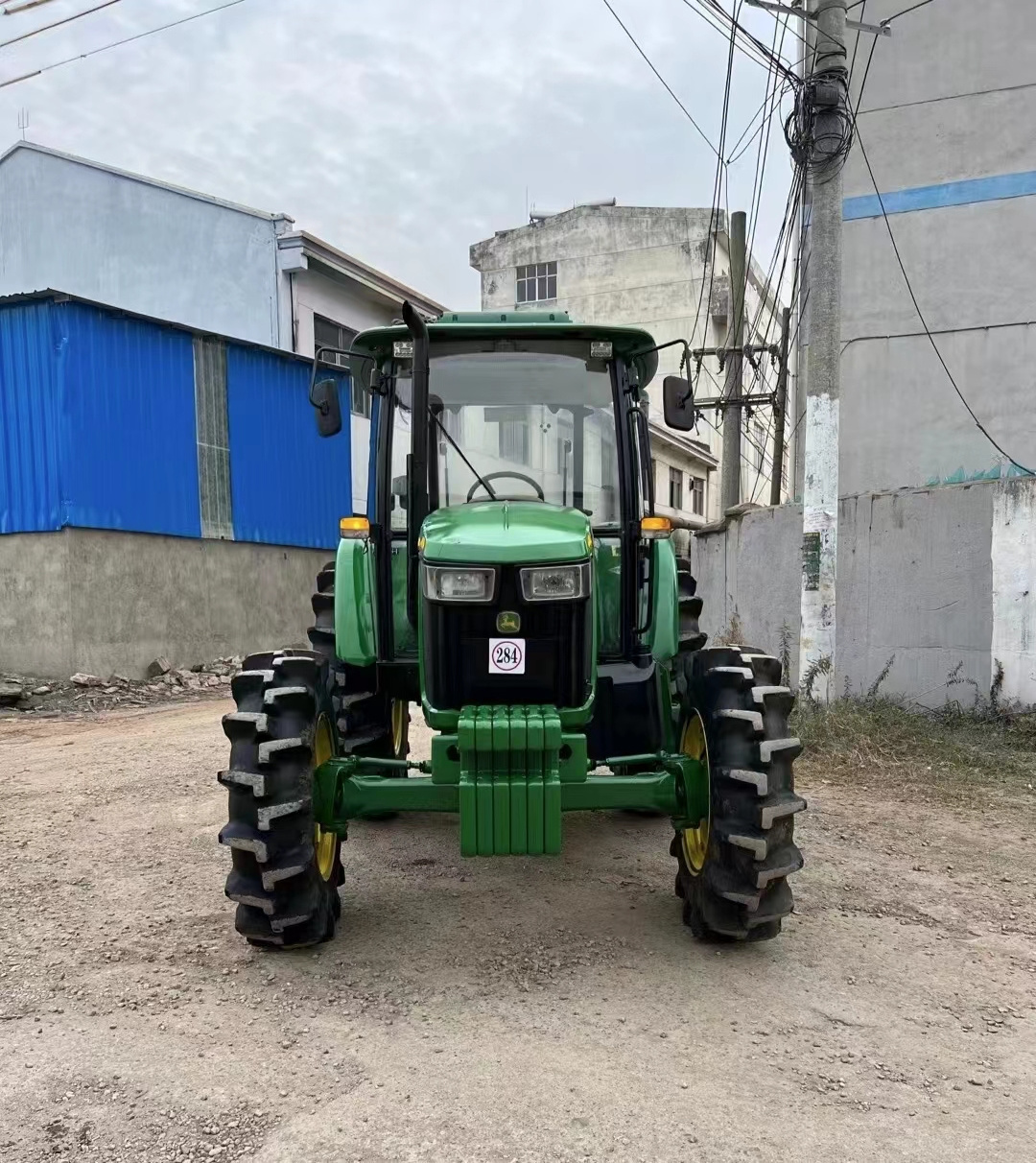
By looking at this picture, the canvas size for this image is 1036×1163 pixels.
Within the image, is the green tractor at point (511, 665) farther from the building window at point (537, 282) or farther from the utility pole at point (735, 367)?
the building window at point (537, 282)

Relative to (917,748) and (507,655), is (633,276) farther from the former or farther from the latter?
(507,655)

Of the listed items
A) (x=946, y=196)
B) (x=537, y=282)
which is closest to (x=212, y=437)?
(x=946, y=196)

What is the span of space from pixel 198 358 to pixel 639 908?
11485 millimetres

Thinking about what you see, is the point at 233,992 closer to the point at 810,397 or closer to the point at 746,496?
the point at 810,397

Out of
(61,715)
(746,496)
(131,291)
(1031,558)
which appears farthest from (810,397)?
(746,496)

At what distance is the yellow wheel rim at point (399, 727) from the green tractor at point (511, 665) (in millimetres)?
669

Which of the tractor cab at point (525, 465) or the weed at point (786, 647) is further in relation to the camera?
the weed at point (786, 647)

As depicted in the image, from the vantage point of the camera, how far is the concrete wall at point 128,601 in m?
11.4

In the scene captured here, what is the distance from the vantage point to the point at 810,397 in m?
7.46

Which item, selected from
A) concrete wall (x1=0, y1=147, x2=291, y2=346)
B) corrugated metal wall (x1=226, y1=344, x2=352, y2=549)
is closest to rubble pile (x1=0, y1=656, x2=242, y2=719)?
corrugated metal wall (x1=226, y1=344, x2=352, y2=549)

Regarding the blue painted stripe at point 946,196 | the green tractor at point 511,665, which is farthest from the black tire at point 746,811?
the blue painted stripe at point 946,196

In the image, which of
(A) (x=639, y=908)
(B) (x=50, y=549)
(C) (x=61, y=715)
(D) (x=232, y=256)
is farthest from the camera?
(D) (x=232, y=256)

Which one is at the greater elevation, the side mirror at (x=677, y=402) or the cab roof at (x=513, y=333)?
the cab roof at (x=513, y=333)

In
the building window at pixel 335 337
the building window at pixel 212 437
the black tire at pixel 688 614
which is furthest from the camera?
the building window at pixel 335 337
